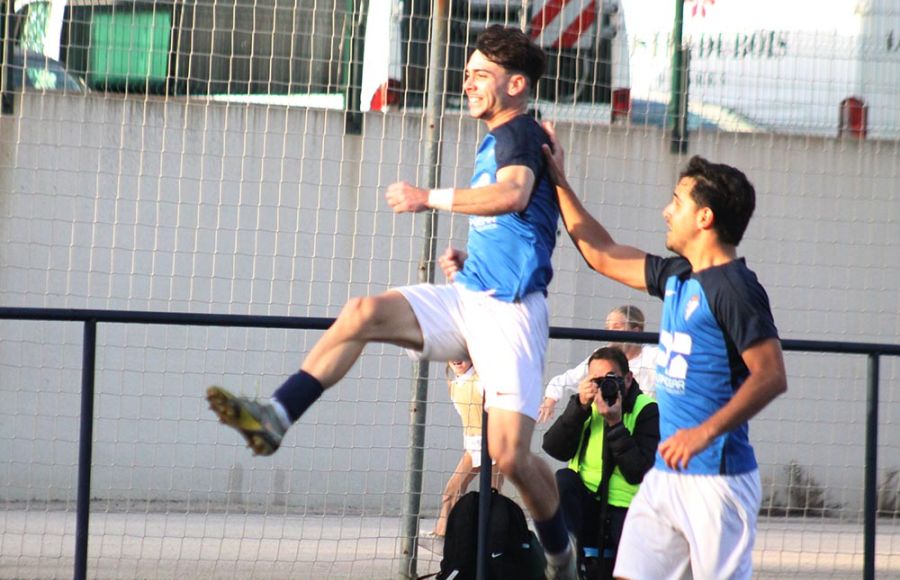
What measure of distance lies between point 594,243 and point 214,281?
318 centimetres

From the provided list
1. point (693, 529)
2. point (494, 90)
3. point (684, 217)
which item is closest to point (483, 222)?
point (494, 90)

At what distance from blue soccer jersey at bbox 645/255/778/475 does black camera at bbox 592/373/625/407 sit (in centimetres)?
138

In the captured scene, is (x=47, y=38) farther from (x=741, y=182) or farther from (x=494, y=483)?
(x=741, y=182)

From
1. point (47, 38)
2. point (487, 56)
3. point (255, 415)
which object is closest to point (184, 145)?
point (47, 38)

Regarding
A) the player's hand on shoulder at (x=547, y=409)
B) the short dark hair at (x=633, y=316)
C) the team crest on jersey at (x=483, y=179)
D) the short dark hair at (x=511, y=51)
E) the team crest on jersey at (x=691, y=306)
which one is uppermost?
the short dark hair at (x=511, y=51)

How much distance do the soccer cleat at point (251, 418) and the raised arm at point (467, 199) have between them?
0.78 metres

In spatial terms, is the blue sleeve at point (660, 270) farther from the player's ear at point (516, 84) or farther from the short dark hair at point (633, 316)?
the short dark hair at point (633, 316)

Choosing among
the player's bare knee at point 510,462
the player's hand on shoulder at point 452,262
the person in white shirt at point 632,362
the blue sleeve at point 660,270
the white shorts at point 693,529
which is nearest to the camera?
the white shorts at point 693,529

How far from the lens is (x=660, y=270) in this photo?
4289 mm

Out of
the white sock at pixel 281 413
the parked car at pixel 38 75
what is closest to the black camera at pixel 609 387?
the white sock at pixel 281 413

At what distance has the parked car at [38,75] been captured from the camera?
6.92 metres

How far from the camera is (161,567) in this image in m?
6.80

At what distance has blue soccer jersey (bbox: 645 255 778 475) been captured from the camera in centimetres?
387

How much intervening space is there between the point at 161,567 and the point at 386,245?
6.64ft
